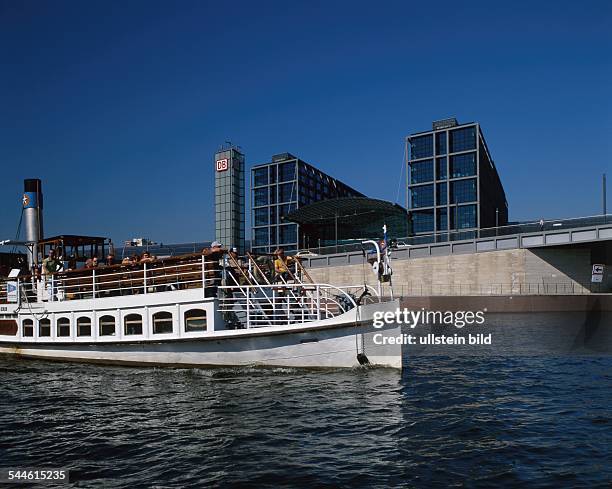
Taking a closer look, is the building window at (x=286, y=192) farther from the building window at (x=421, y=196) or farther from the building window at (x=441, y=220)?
the building window at (x=441, y=220)

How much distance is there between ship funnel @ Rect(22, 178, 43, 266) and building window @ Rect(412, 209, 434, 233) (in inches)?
2676

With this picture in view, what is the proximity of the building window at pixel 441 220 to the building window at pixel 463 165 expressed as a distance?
5.87m

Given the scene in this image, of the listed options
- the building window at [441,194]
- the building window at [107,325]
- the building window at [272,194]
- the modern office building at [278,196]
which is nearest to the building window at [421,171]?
the building window at [441,194]

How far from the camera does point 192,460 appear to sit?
9.62 metres

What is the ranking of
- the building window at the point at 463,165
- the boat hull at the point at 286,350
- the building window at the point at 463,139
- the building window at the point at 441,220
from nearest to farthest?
the boat hull at the point at 286,350 → the building window at the point at 463,165 → the building window at the point at 463,139 → the building window at the point at 441,220

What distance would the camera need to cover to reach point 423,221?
285 feet

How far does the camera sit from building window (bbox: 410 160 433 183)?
284 feet

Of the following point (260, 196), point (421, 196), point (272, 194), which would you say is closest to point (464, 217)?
point (421, 196)

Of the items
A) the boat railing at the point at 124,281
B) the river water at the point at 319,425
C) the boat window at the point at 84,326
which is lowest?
the river water at the point at 319,425

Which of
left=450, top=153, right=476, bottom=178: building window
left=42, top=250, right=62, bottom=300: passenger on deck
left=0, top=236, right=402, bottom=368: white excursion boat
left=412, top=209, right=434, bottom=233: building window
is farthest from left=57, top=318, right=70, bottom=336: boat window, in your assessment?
left=450, top=153, right=476, bottom=178: building window

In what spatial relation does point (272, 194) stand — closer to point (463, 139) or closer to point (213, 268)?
point (463, 139)

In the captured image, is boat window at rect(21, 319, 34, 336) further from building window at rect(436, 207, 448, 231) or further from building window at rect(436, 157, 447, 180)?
building window at rect(436, 157, 447, 180)

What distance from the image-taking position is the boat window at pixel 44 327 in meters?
21.4

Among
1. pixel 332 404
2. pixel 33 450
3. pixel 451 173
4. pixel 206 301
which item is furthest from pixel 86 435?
pixel 451 173
